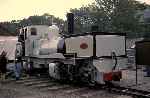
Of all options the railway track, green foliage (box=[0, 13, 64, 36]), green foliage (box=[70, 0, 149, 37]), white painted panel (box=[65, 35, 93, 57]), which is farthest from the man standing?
green foliage (box=[70, 0, 149, 37])

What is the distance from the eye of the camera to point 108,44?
633 inches

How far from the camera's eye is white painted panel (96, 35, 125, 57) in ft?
52.1

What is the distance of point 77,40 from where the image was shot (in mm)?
16469

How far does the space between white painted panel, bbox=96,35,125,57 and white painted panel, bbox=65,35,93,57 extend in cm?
30

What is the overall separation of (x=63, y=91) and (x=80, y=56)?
1.77 meters

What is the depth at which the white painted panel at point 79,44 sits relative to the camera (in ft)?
52.3

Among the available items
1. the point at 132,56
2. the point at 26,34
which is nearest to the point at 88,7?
the point at 132,56

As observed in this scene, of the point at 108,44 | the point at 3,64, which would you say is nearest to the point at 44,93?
the point at 108,44

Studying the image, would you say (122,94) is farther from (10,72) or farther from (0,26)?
(0,26)

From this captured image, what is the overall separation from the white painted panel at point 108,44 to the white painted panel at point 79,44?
30 centimetres

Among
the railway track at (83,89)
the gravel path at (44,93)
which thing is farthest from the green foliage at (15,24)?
the gravel path at (44,93)

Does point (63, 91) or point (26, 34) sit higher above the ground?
point (26, 34)

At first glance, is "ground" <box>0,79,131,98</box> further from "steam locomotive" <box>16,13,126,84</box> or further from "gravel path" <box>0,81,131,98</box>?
"steam locomotive" <box>16,13,126,84</box>

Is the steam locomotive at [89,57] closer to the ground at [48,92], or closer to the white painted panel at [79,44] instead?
the white painted panel at [79,44]
